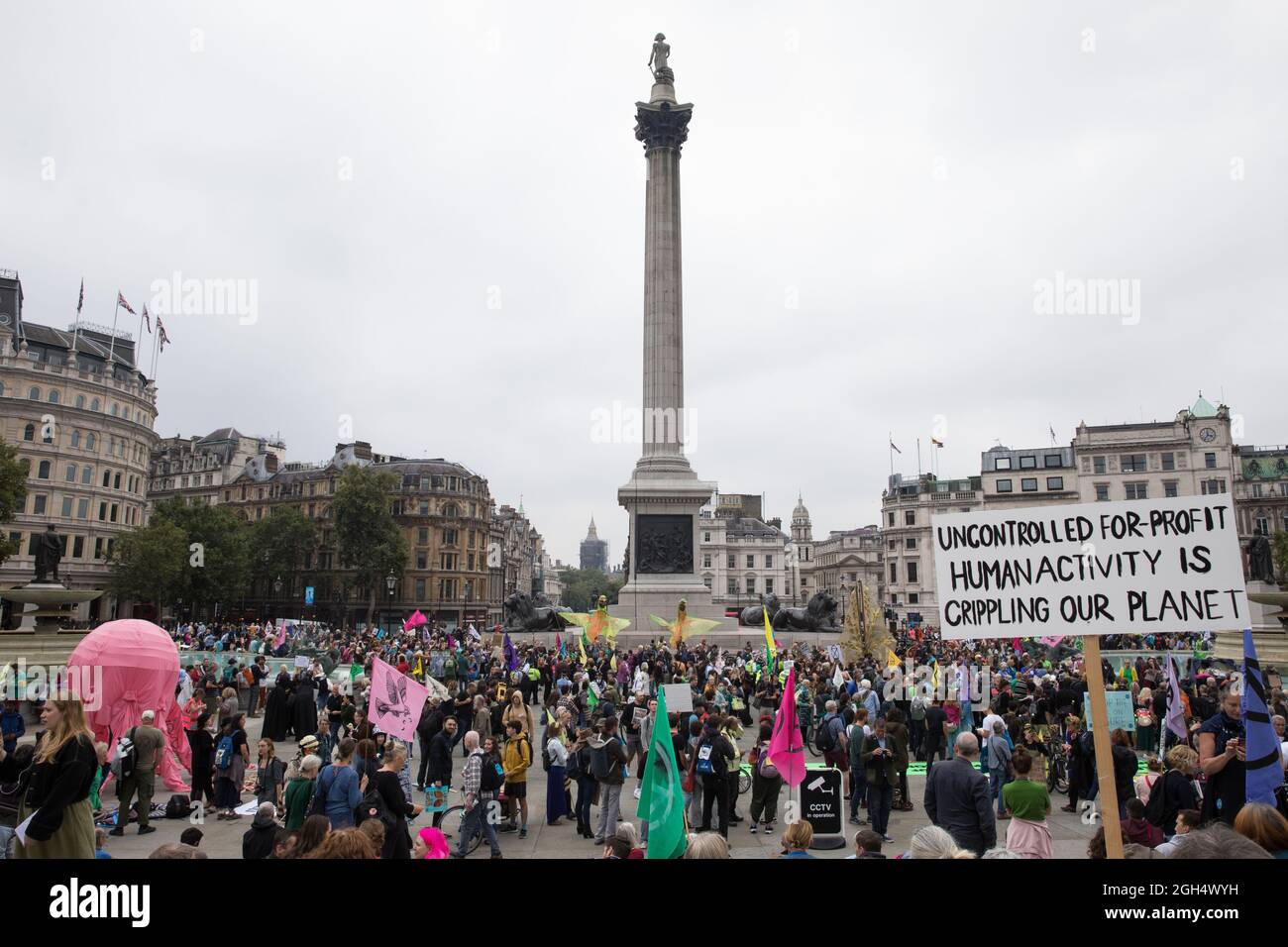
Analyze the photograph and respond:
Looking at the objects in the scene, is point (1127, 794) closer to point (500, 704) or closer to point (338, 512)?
point (500, 704)

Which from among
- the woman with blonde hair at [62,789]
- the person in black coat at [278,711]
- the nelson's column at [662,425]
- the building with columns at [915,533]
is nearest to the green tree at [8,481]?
the nelson's column at [662,425]

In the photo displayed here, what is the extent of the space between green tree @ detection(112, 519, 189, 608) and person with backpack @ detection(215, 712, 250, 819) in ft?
186

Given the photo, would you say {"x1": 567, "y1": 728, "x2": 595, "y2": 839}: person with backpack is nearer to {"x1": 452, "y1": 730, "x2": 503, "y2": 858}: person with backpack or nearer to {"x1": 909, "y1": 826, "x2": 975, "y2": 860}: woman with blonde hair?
{"x1": 452, "y1": 730, "x2": 503, "y2": 858}: person with backpack

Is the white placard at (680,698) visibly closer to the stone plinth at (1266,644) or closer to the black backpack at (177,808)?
the black backpack at (177,808)

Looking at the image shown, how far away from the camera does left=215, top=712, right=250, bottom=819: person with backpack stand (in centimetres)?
1255

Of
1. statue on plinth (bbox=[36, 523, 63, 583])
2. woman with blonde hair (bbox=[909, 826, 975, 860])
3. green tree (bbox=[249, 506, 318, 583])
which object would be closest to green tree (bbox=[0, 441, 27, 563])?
statue on plinth (bbox=[36, 523, 63, 583])

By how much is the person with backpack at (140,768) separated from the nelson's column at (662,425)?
27.3 m

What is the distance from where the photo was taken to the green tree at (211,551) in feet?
227

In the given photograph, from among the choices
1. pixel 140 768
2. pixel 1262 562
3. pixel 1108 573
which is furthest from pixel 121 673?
pixel 1262 562

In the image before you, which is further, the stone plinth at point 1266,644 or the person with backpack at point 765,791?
the stone plinth at point 1266,644

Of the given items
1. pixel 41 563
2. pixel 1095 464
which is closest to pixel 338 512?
pixel 41 563

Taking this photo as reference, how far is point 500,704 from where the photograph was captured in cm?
1638

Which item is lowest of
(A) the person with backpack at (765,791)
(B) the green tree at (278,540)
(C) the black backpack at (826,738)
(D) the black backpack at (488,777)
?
(A) the person with backpack at (765,791)
